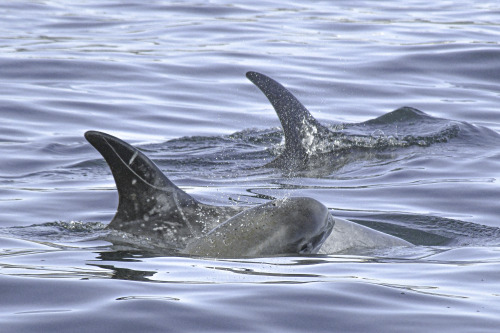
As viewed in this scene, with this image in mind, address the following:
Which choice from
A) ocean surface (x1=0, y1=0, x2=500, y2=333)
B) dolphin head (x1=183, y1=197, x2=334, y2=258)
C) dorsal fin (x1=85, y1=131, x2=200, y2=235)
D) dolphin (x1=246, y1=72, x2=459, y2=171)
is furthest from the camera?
dolphin (x1=246, y1=72, x2=459, y2=171)

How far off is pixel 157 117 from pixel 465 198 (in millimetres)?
6929

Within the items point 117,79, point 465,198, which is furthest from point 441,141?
point 117,79

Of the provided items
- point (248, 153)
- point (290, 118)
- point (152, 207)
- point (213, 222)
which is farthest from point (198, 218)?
point (248, 153)

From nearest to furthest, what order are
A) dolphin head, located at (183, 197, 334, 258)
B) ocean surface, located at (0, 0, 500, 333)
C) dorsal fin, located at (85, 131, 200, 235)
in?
ocean surface, located at (0, 0, 500, 333) → dolphin head, located at (183, 197, 334, 258) → dorsal fin, located at (85, 131, 200, 235)

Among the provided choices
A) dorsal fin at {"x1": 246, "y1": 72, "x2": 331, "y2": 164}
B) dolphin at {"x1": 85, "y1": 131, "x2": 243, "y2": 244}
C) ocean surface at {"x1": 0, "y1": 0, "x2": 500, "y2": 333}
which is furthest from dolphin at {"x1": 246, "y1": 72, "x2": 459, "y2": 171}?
dolphin at {"x1": 85, "y1": 131, "x2": 243, "y2": 244}

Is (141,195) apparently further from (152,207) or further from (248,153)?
(248,153)

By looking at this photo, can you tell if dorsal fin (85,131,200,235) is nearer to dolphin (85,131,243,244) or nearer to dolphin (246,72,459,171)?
dolphin (85,131,243,244)

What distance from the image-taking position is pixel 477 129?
47.1 feet

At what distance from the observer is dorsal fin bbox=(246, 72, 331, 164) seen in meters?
12.5

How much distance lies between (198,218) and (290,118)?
4900mm

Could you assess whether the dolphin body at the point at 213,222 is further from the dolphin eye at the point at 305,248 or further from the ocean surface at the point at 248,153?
the ocean surface at the point at 248,153

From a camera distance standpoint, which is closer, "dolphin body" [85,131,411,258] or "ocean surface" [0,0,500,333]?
"ocean surface" [0,0,500,333]

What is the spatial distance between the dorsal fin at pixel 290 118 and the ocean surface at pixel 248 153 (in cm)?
50

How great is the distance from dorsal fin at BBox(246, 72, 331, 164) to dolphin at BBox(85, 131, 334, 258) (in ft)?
14.9
